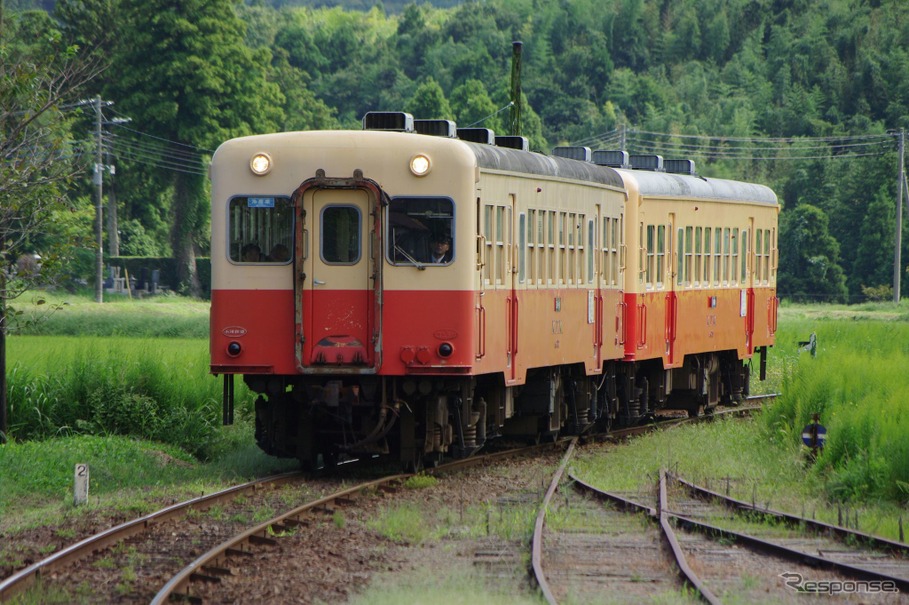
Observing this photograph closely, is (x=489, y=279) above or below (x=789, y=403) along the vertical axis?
above

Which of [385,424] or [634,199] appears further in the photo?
[634,199]

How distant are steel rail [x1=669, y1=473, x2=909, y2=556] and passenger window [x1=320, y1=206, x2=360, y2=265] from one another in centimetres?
398

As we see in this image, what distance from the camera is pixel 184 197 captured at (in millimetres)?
69938

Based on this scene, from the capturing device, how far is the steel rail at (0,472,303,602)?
31.6ft

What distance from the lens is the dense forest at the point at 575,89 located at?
68812 millimetres

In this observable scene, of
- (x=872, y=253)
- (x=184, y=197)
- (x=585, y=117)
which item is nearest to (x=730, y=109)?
(x=585, y=117)

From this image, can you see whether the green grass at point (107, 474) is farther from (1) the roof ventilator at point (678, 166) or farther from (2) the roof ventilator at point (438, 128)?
(1) the roof ventilator at point (678, 166)

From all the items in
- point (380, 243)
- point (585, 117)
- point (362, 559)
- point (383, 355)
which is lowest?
point (362, 559)

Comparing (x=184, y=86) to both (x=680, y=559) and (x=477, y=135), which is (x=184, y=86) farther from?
(x=680, y=559)

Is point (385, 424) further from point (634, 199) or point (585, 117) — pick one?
point (585, 117)

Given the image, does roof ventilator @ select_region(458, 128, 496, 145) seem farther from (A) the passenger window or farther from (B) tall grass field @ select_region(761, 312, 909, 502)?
(B) tall grass field @ select_region(761, 312, 909, 502)

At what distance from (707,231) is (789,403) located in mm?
5331

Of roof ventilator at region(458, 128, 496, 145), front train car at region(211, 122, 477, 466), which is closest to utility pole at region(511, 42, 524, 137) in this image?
roof ventilator at region(458, 128, 496, 145)

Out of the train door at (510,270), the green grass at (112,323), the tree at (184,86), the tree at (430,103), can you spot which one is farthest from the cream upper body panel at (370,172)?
the tree at (430,103)
